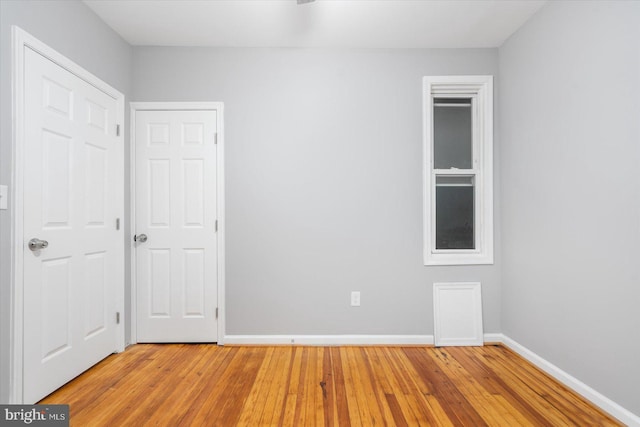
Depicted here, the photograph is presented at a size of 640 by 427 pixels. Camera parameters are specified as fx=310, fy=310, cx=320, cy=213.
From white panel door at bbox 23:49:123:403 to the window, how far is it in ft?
9.30

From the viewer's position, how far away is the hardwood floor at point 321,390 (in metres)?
1.84

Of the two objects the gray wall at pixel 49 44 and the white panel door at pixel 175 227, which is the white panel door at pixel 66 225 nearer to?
the gray wall at pixel 49 44

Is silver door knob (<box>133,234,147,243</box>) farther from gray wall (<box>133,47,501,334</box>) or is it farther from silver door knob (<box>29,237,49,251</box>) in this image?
silver door knob (<box>29,237,49,251</box>)

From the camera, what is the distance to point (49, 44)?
2.04 m

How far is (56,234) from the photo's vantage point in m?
2.10

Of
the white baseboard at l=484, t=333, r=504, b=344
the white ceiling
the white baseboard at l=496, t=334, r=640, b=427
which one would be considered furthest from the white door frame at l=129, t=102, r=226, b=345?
the white baseboard at l=496, t=334, r=640, b=427

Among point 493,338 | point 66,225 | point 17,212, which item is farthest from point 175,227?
point 493,338

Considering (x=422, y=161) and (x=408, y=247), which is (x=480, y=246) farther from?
(x=422, y=161)

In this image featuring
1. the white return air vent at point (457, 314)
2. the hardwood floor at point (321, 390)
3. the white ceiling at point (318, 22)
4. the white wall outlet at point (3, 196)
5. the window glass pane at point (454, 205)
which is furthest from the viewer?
the window glass pane at point (454, 205)

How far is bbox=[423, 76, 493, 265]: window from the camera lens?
297 cm

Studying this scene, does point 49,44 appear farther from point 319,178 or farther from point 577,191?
point 577,191

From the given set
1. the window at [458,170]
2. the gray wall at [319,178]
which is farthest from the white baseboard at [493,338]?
the window at [458,170]

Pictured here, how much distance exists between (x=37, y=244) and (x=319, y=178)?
210 centimetres

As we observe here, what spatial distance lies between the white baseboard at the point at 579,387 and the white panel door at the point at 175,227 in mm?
2741
